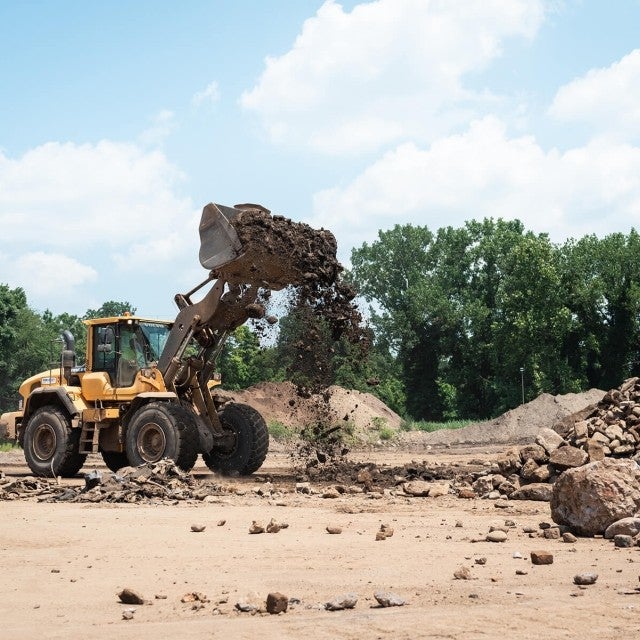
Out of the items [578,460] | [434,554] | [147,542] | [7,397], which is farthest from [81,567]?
[7,397]

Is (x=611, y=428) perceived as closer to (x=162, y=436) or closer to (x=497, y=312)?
(x=162, y=436)

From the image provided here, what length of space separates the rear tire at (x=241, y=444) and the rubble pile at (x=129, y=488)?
2411 mm

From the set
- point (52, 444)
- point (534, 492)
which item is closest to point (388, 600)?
point (534, 492)

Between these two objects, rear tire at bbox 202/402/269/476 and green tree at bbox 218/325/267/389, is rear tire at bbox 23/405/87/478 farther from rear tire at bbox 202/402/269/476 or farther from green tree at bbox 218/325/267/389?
green tree at bbox 218/325/267/389

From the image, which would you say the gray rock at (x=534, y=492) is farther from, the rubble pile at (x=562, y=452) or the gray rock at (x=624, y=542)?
the gray rock at (x=624, y=542)

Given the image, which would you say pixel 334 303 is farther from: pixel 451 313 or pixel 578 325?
pixel 451 313

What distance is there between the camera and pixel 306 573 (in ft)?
28.2

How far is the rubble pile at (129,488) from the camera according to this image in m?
14.9

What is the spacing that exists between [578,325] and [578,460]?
1672 inches

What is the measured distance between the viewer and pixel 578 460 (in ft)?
47.6

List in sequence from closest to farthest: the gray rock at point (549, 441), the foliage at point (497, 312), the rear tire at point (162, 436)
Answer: the gray rock at point (549, 441) → the rear tire at point (162, 436) → the foliage at point (497, 312)

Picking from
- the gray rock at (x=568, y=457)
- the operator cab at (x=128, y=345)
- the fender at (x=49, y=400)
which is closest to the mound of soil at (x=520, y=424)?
the fender at (x=49, y=400)

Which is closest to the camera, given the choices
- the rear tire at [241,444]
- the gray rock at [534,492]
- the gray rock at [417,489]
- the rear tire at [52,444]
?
the gray rock at [534,492]

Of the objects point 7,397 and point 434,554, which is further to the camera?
point 7,397
